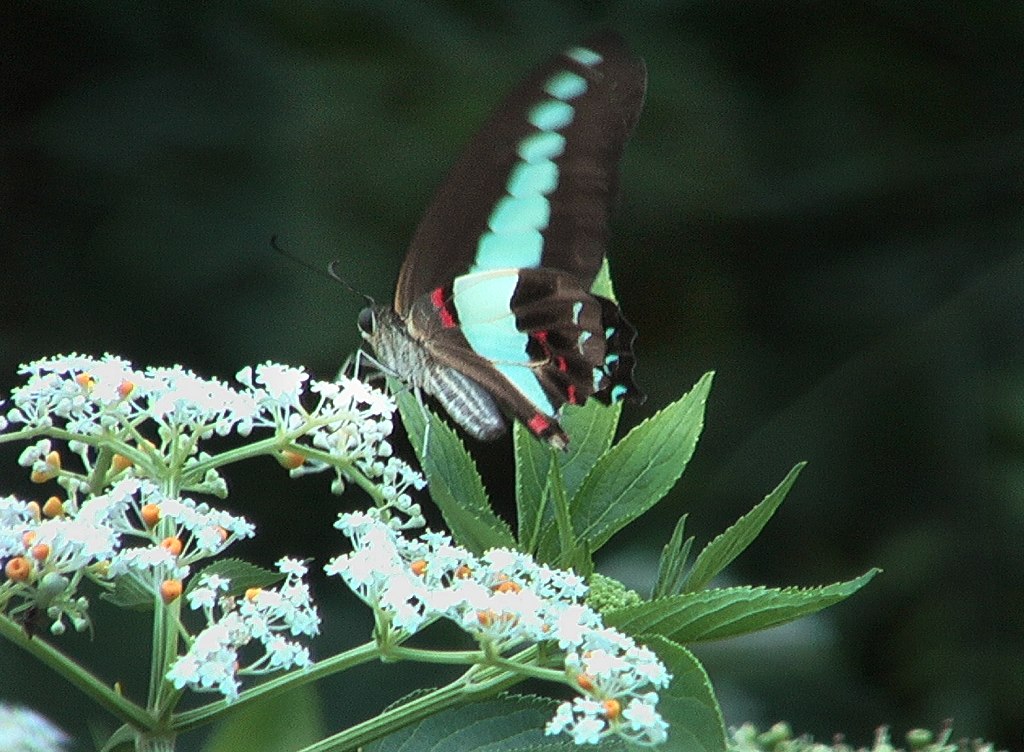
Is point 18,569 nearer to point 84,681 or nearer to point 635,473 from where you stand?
point 84,681

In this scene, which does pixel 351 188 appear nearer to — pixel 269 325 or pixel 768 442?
pixel 269 325

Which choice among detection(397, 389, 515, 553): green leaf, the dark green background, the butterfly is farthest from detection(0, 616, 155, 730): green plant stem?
the dark green background

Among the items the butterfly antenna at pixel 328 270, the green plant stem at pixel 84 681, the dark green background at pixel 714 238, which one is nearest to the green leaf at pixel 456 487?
the green plant stem at pixel 84 681

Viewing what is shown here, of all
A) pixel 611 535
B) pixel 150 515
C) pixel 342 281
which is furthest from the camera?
pixel 342 281

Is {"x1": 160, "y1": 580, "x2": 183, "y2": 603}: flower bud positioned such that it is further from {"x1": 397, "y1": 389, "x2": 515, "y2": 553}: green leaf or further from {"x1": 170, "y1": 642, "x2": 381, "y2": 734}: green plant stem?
{"x1": 397, "y1": 389, "x2": 515, "y2": 553}: green leaf

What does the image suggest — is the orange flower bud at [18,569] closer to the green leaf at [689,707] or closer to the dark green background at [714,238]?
the green leaf at [689,707]

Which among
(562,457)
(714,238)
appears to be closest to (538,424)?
(562,457)
